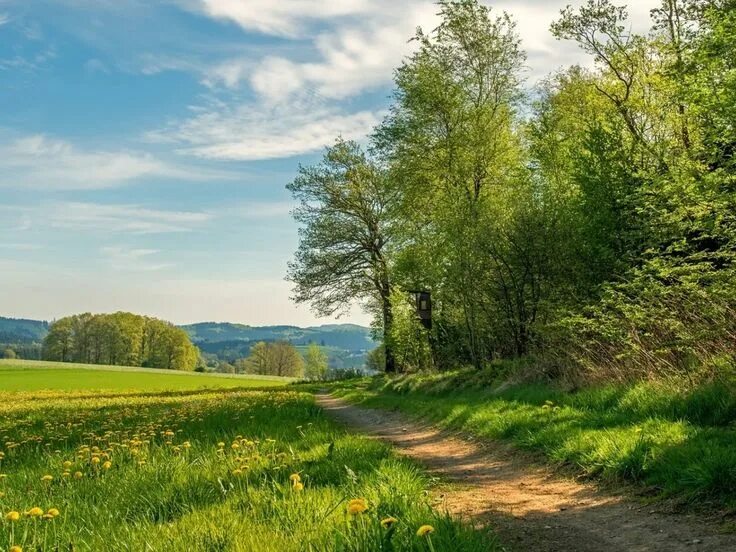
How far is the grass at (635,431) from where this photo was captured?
19.8ft

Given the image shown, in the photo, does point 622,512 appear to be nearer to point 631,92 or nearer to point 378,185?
point 631,92

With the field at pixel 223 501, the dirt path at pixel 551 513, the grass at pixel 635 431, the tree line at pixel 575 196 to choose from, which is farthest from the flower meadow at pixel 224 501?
the tree line at pixel 575 196

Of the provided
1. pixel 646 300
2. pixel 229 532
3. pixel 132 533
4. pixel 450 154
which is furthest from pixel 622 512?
pixel 450 154

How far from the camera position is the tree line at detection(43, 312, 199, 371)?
456 feet

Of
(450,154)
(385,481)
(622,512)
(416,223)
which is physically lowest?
(622,512)

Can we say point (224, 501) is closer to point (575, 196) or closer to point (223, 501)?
point (223, 501)

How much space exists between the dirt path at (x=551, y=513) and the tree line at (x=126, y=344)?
456 ft

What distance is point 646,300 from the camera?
13133 mm

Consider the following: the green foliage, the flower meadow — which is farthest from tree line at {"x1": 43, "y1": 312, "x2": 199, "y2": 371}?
the flower meadow

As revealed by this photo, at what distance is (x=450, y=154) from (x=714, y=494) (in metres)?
19.9

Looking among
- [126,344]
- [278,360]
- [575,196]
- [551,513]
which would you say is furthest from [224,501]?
[126,344]

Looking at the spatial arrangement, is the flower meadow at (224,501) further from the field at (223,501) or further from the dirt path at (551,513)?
the dirt path at (551,513)

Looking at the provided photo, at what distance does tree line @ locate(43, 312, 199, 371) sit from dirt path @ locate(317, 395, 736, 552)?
13900cm

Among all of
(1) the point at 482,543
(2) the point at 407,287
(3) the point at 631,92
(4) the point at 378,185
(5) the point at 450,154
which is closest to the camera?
(1) the point at 482,543
